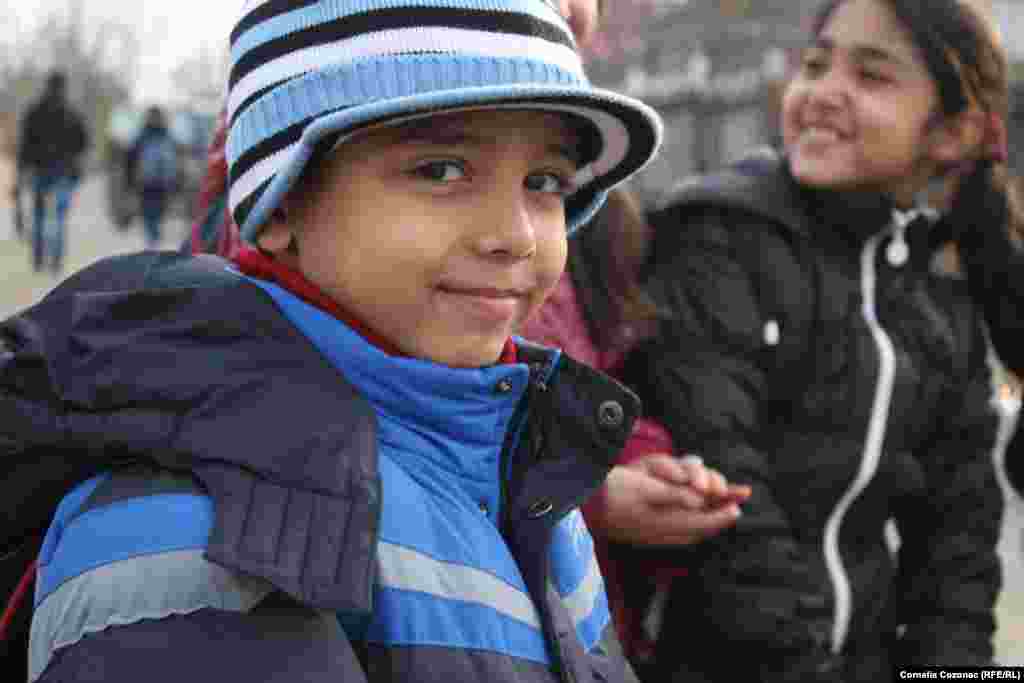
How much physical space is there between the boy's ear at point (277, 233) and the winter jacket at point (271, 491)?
54 mm

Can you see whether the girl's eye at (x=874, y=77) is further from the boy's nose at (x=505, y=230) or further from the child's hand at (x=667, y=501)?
the boy's nose at (x=505, y=230)

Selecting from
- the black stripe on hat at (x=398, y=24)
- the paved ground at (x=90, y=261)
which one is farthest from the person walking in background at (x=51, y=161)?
the black stripe on hat at (x=398, y=24)

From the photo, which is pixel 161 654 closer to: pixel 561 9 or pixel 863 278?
pixel 561 9

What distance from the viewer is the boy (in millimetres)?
961

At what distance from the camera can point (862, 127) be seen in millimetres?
2123

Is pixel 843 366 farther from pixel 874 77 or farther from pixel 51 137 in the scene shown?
pixel 51 137

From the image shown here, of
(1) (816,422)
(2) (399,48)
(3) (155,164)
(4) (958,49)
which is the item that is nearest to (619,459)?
(1) (816,422)

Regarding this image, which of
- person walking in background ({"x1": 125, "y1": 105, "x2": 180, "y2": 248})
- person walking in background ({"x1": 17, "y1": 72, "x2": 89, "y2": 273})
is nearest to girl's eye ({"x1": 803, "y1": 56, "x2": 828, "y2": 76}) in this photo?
person walking in background ({"x1": 17, "y1": 72, "x2": 89, "y2": 273})

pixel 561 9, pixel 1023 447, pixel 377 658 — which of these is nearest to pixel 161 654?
pixel 377 658

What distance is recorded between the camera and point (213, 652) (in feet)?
3.03

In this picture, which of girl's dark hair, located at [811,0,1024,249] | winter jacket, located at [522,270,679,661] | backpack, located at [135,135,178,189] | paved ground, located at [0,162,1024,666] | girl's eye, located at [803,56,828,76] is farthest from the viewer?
backpack, located at [135,135,178,189]

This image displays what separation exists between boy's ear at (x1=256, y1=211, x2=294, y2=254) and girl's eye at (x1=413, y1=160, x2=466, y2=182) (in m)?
0.17

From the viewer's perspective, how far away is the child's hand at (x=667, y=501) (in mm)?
1768

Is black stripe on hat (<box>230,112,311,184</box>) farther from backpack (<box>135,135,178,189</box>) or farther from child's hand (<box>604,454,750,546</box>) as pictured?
backpack (<box>135,135,178,189</box>)
